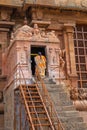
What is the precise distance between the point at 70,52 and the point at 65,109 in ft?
20.7

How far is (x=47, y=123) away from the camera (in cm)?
936

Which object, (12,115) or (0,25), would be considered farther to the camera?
(0,25)

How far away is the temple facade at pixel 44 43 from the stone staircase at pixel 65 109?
40.7 inches

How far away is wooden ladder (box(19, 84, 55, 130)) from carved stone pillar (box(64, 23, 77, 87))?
4870mm

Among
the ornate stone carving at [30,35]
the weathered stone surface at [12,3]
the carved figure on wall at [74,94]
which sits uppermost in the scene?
the weathered stone surface at [12,3]

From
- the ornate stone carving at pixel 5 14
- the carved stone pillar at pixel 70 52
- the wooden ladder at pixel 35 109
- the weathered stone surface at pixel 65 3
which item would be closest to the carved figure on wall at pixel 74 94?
the carved stone pillar at pixel 70 52

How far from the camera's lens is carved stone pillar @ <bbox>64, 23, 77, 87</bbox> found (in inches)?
609

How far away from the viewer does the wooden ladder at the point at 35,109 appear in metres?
9.25

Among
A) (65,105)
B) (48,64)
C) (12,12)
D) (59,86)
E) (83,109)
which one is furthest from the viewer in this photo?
(12,12)

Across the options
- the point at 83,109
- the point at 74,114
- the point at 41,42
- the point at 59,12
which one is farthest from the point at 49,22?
the point at 74,114

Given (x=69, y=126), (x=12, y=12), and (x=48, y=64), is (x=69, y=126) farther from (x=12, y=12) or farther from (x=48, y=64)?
(x=12, y=12)

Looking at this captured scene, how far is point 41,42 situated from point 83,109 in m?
4.06

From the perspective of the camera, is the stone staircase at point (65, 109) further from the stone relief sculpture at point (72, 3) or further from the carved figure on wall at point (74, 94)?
the stone relief sculpture at point (72, 3)

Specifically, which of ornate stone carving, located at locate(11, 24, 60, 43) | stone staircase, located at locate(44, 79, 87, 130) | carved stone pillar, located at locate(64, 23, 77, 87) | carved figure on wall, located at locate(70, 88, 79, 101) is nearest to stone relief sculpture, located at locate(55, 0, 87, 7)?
A: carved stone pillar, located at locate(64, 23, 77, 87)
